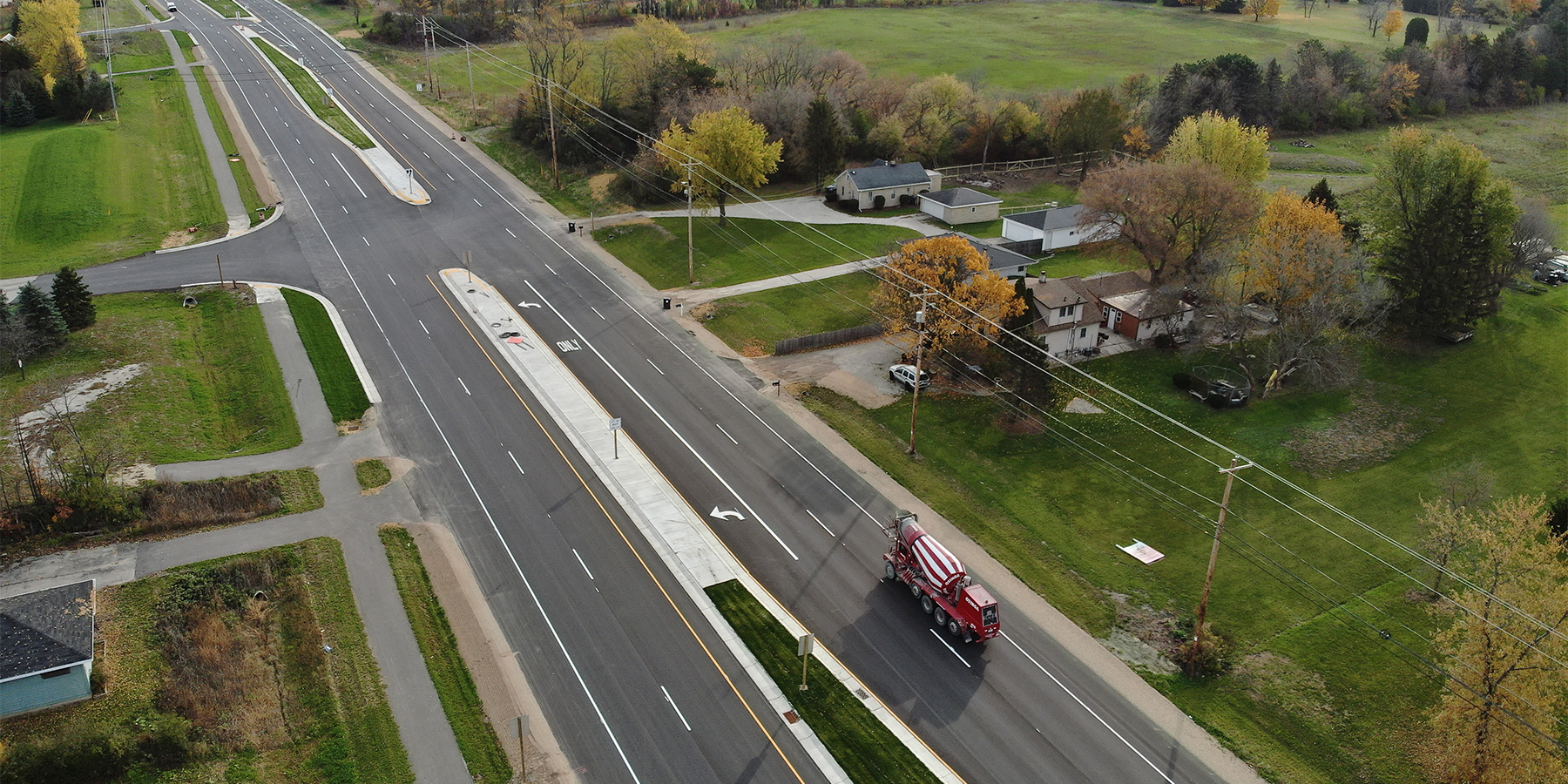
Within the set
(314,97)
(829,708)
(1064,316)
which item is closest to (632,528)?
(829,708)

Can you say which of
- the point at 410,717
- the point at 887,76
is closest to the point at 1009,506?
the point at 410,717

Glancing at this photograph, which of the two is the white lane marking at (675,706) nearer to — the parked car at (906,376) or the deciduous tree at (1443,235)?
the parked car at (906,376)

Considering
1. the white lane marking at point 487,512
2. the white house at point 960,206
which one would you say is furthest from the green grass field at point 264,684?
the white house at point 960,206

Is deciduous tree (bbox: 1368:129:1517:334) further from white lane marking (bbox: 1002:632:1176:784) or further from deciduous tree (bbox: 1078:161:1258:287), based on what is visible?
white lane marking (bbox: 1002:632:1176:784)

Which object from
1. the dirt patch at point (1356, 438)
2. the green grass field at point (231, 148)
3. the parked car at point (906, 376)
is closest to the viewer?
the dirt patch at point (1356, 438)

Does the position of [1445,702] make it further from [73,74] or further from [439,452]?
[73,74]

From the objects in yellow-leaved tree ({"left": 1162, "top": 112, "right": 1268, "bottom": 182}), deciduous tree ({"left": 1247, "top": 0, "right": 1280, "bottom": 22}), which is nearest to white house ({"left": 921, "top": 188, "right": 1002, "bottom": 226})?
yellow-leaved tree ({"left": 1162, "top": 112, "right": 1268, "bottom": 182})

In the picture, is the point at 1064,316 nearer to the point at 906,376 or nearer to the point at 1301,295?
the point at 906,376
